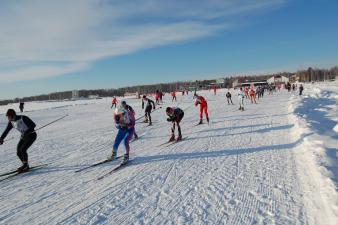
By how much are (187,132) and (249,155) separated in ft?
17.3

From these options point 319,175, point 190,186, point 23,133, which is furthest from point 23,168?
point 319,175

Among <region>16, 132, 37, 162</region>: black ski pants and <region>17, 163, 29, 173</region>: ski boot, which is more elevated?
<region>16, 132, 37, 162</region>: black ski pants

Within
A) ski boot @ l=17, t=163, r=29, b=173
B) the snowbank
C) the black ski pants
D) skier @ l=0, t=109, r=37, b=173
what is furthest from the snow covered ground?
the black ski pants

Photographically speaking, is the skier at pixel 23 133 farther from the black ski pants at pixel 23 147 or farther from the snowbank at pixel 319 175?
the snowbank at pixel 319 175

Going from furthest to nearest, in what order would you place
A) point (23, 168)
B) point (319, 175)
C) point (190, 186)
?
point (23, 168) → point (190, 186) → point (319, 175)

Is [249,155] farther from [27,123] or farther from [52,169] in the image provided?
[27,123]

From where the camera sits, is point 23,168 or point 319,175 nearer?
point 319,175

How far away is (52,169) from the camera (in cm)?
891

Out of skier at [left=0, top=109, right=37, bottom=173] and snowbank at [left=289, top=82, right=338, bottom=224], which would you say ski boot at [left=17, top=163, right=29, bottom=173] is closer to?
skier at [left=0, top=109, right=37, bottom=173]

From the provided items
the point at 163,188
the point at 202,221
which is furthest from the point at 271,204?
the point at 163,188

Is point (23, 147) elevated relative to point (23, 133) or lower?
lower

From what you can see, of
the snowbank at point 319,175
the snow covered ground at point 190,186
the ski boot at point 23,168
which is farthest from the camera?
the ski boot at point 23,168

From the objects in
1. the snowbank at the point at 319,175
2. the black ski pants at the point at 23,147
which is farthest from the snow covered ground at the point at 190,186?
the black ski pants at the point at 23,147

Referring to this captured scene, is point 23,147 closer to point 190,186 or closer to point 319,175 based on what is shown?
point 190,186
